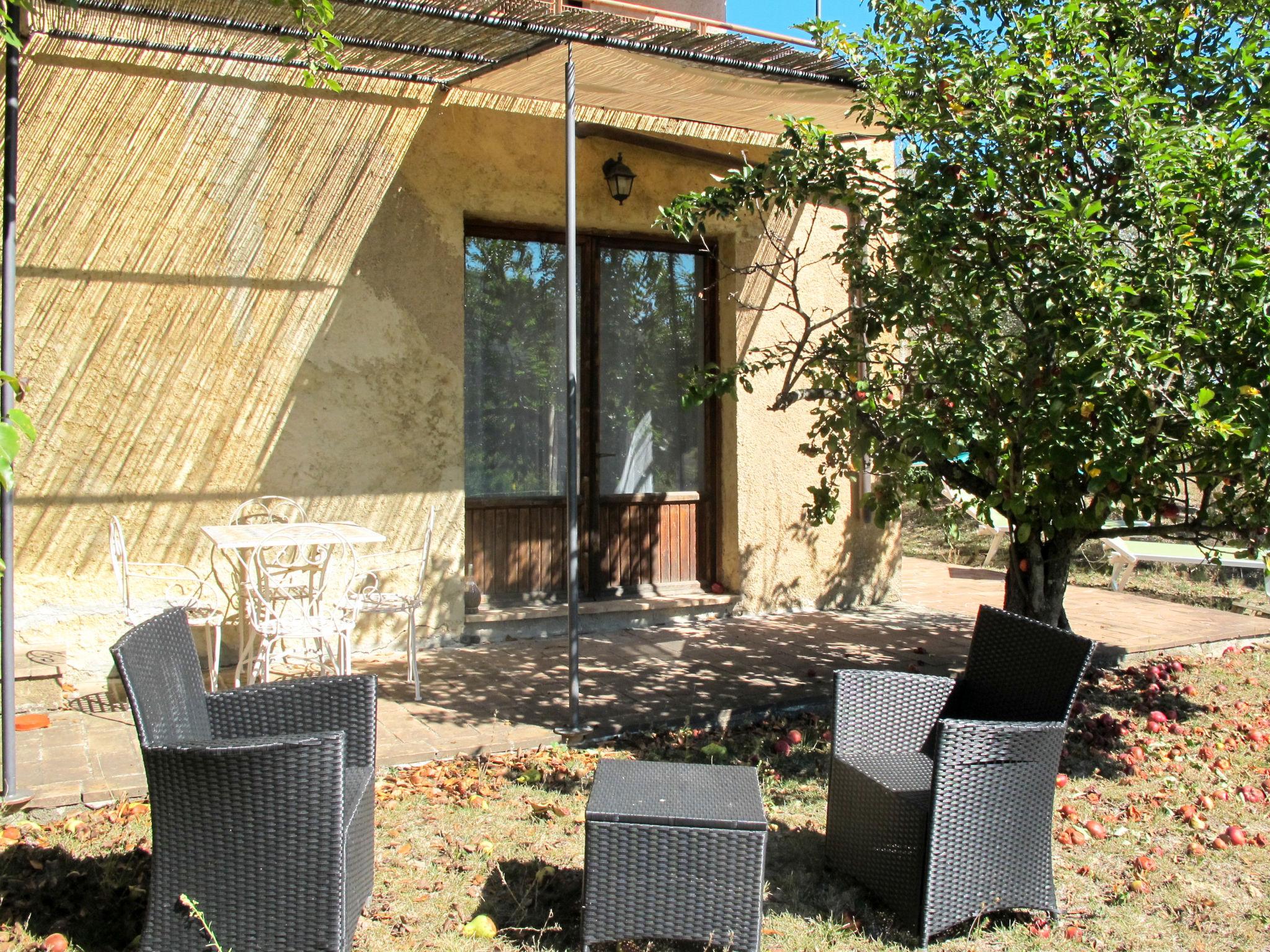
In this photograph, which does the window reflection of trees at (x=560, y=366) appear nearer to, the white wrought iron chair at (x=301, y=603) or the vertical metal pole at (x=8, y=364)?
the white wrought iron chair at (x=301, y=603)

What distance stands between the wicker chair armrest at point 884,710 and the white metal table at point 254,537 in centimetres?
239

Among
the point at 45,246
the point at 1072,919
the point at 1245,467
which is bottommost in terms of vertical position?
the point at 1072,919

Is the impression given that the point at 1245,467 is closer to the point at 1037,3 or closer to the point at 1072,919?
the point at 1072,919

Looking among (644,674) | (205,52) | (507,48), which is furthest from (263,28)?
(644,674)

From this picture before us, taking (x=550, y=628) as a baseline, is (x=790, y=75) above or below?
above

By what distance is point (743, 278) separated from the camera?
Result: 7.15 metres

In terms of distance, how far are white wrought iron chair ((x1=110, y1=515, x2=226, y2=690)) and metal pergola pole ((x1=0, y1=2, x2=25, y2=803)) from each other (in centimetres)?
102

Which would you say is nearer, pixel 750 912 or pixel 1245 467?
pixel 750 912

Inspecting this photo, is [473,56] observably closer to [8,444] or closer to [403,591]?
[403,591]

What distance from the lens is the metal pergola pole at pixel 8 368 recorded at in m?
3.57

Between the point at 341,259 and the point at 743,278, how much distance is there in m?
2.71

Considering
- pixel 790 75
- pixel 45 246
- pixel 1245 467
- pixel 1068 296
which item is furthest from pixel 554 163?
pixel 1245 467

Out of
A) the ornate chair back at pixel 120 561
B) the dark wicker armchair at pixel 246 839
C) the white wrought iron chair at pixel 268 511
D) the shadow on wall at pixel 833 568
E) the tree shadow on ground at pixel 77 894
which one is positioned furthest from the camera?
the shadow on wall at pixel 833 568

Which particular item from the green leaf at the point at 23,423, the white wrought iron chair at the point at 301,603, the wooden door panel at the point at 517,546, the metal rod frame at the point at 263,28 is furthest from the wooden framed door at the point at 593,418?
the green leaf at the point at 23,423
